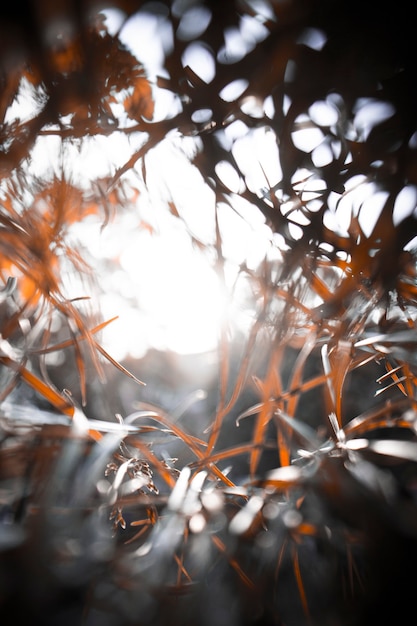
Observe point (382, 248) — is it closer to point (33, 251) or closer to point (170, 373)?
point (33, 251)

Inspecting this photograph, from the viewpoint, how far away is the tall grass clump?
124 millimetres

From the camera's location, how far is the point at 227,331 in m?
0.21

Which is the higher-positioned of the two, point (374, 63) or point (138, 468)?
point (374, 63)

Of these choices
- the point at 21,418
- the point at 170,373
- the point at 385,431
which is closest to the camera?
the point at 21,418

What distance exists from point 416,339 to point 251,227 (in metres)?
0.11

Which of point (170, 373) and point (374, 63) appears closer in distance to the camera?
point (374, 63)

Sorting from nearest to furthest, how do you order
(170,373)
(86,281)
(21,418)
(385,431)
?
(21,418) < (86,281) < (385,431) < (170,373)

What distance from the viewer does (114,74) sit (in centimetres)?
22

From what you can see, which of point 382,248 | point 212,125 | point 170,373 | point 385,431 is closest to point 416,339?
point 382,248

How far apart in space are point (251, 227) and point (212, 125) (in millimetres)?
61

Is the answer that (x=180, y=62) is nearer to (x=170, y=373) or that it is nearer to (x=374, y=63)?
(x=374, y=63)

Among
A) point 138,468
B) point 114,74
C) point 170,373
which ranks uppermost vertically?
point 114,74

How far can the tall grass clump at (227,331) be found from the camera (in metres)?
0.12

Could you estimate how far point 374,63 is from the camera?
0.60ft
